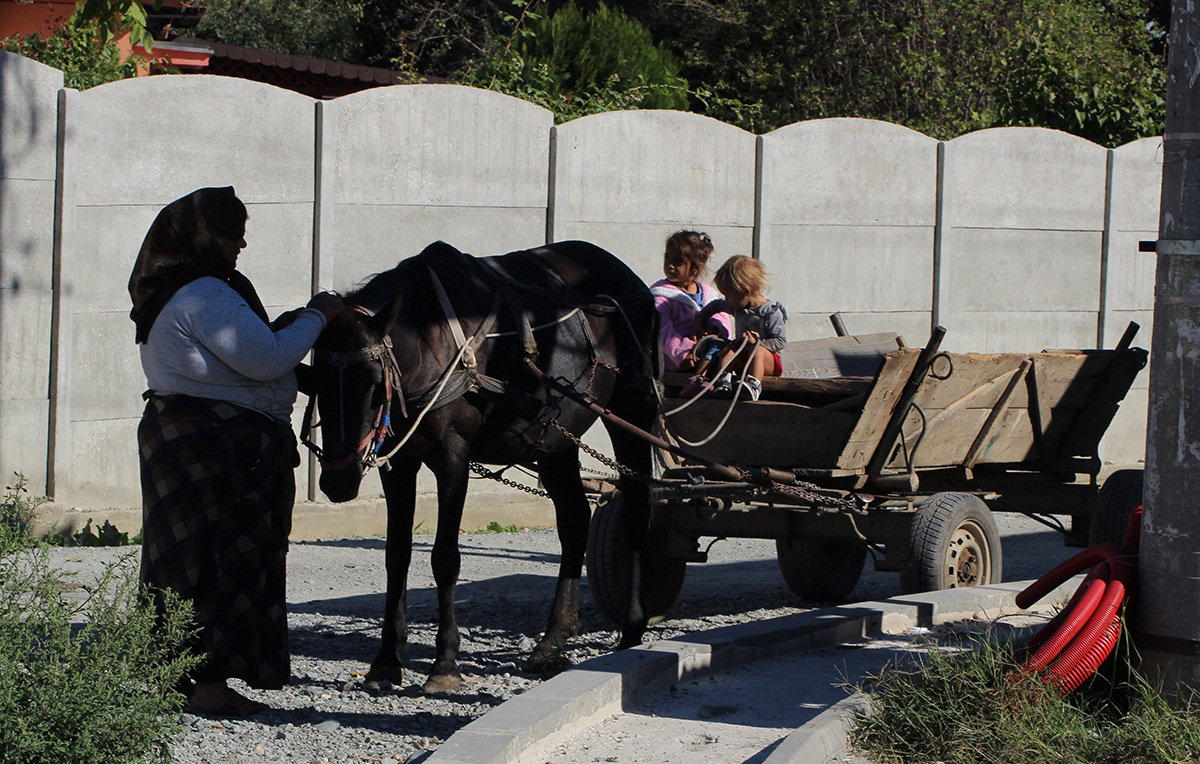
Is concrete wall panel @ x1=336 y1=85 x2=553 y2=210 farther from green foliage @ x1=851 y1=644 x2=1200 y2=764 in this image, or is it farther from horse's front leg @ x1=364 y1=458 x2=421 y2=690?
green foliage @ x1=851 y1=644 x2=1200 y2=764

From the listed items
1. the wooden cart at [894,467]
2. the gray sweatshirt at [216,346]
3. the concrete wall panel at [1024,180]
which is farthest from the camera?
the concrete wall panel at [1024,180]

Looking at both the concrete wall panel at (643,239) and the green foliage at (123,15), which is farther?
the concrete wall panel at (643,239)

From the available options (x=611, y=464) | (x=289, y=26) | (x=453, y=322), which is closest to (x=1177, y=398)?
(x=611, y=464)

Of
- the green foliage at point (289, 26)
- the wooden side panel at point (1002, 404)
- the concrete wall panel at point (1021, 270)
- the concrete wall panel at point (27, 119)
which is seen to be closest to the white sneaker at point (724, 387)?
the wooden side panel at point (1002, 404)

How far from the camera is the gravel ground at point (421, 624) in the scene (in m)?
4.54

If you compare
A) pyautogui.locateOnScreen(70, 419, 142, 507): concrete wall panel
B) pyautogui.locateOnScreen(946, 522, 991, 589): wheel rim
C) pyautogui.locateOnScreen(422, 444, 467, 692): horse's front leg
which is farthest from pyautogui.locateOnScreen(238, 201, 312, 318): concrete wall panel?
pyautogui.locateOnScreen(946, 522, 991, 589): wheel rim

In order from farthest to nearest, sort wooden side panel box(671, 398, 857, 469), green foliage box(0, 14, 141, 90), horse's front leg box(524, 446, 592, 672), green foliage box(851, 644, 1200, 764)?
green foliage box(0, 14, 141, 90) → wooden side panel box(671, 398, 857, 469) → horse's front leg box(524, 446, 592, 672) → green foliage box(851, 644, 1200, 764)

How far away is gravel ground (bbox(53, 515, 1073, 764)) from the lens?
454 centimetres

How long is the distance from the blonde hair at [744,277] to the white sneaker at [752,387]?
25.4 inches

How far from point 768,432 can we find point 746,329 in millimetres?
682

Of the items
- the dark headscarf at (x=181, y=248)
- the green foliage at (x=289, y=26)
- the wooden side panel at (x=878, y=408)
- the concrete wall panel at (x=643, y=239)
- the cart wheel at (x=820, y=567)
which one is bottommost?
the cart wheel at (x=820, y=567)

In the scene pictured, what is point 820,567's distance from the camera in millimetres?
7102

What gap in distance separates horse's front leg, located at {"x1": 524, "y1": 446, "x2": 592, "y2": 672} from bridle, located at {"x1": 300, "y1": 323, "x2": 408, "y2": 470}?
126cm

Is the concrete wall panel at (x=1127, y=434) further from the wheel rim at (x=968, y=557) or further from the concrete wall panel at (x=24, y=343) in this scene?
the concrete wall panel at (x=24, y=343)
